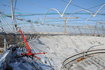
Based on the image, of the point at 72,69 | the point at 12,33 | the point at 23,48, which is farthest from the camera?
the point at 12,33

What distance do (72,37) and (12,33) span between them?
7944 millimetres

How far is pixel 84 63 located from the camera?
26.0 feet

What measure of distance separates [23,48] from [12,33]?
2.60 metres

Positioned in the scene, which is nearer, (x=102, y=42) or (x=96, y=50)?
(x=96, y=50)

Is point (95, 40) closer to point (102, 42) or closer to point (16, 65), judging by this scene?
point (102, 42)

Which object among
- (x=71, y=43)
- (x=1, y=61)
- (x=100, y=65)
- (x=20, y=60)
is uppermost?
(x=1, y=61)

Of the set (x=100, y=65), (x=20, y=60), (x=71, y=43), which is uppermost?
(x=20, y=60)

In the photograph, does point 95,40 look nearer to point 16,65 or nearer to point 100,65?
point 100,65

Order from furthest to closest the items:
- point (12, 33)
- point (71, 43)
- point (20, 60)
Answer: point (71, 43) → point (12, 33) → point (20, 60)

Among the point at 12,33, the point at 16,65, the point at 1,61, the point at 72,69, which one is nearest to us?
the point at 1,61

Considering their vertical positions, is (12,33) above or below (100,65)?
above

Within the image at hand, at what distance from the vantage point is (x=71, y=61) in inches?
320

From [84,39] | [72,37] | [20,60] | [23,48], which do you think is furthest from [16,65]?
[84,39]

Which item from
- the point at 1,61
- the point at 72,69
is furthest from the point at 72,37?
the point at 1,61
